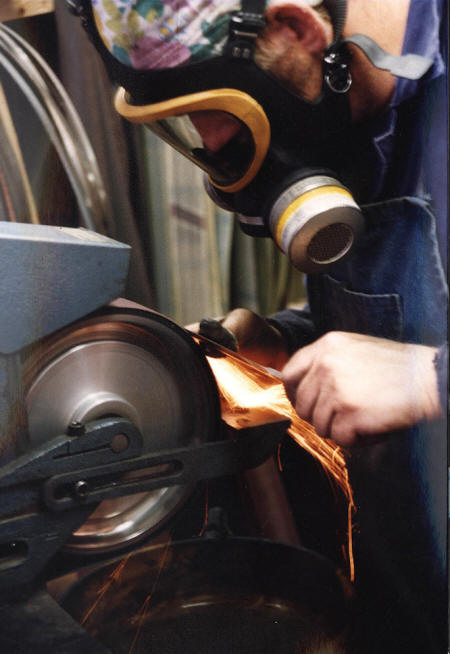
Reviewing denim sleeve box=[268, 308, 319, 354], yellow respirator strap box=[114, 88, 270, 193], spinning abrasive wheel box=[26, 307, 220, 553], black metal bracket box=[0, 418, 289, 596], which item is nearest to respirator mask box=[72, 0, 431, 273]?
yellow respirator strap box=[114, 88, 270, 193]

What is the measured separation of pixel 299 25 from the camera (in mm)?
988

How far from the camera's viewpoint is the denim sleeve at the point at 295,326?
44.2 inches

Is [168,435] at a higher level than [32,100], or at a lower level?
lower

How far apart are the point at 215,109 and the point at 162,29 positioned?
13cm

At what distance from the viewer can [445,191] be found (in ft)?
3.51

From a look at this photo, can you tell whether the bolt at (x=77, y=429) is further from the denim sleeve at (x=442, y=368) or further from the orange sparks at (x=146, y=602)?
the denim sleeve at (x=442, y=368)

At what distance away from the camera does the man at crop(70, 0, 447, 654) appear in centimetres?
97

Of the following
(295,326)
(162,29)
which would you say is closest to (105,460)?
(295,326)

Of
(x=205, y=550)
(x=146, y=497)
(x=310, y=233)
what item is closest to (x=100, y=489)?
(x=146, y=497)

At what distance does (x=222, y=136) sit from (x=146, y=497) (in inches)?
22.8

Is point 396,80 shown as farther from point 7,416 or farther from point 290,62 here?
point 7,416

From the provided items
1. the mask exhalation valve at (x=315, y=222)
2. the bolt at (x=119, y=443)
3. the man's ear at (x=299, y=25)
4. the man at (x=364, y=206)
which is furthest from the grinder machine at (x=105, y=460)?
the man's ear at (x=299, y=25)

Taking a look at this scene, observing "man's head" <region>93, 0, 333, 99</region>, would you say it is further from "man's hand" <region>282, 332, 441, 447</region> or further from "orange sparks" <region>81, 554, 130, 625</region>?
"orange sparks" <region>81, 554, 130, 625</region>

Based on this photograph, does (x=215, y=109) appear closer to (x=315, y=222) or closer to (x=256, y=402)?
(x=315, y=222)
